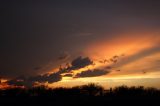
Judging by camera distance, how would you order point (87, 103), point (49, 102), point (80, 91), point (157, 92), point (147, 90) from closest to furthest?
point (87, 103) < point (49, 102) < point (157, 92) < point (147, 90) < point (80, 91)

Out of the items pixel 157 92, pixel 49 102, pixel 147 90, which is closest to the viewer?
pixel 49 102

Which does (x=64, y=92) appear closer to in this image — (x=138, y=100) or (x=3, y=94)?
(x=3, y=94)

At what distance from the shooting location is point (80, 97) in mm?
82250

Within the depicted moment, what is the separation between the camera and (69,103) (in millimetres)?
72938

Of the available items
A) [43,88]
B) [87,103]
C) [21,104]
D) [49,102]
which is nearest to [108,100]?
[87,103]

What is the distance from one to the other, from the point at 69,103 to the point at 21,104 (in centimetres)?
1320

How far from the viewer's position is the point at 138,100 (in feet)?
242

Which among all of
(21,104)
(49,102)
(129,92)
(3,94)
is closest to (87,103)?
(49,102)

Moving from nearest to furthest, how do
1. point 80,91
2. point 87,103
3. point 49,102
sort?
1. point 87,103
2. point 49,102
3. point 80,91

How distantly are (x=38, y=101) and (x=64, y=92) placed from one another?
15206 mm

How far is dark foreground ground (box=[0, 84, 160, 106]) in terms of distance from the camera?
237 ft

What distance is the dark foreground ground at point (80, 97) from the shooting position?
72.2 meters

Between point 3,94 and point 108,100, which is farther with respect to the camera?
point 3,94

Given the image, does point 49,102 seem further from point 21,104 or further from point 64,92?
point 64,92
